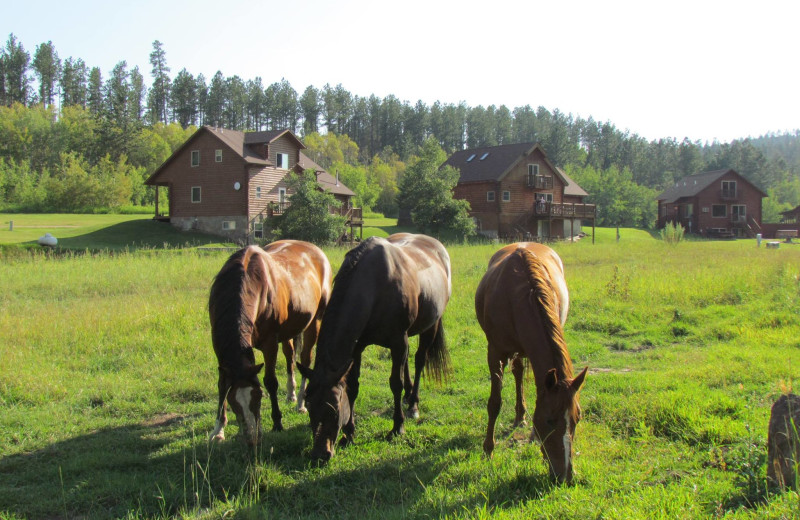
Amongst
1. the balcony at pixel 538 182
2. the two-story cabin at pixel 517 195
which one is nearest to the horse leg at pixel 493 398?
the two-story cabin at pixel 517 195

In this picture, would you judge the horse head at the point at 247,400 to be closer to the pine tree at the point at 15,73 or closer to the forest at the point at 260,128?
the forest at the point at 260,128

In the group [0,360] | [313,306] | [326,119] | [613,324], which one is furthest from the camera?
[326,119]

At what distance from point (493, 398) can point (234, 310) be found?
233cm

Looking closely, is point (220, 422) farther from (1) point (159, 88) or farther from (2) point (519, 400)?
(1) point (159, 88)

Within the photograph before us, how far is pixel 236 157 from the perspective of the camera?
122 feet

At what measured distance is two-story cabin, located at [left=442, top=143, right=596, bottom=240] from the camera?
44625 mm

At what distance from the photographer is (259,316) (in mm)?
5004

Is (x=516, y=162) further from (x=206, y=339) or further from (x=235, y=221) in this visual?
(x=206, y=339)

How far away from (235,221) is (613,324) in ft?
105

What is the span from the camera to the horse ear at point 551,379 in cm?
350

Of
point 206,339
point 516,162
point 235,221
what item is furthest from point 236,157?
point 206,339

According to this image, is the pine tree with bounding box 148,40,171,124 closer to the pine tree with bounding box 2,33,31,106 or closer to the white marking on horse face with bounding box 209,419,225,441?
the pine tree with bounding box 2,33,31,106

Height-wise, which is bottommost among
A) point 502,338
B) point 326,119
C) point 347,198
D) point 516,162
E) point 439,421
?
point 439,421

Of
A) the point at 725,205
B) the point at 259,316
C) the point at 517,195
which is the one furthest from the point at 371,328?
the point at 725,205
